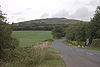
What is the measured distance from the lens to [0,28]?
683 inches

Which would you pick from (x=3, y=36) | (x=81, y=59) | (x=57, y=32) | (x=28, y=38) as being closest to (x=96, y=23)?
(x=28, y=38)

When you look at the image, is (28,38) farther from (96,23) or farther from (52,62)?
(52,62)

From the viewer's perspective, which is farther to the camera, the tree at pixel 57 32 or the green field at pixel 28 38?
the tree at pixel 57 32

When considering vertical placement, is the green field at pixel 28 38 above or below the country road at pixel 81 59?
below

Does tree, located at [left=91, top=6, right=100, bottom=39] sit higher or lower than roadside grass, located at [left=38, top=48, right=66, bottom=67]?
higher

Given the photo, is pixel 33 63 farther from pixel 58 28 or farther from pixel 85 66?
pixel 58 28

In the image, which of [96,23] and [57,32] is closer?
[96,23]

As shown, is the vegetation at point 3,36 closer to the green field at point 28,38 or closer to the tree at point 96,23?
the green field at point 28,38

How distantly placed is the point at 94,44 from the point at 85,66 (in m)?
37.6

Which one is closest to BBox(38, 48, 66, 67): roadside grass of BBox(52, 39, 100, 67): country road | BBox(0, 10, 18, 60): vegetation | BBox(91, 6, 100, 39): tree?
BBox(52, 39, 100, 67): country road

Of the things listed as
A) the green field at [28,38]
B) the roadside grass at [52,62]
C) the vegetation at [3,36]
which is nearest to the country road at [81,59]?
the roadside grass at [52,62]

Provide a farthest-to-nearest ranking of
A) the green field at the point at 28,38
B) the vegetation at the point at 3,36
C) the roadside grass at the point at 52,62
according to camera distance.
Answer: the green field at the point at 28,38 < the roadside grass at the point at 52,62 < the vegetation at the point at 3,36

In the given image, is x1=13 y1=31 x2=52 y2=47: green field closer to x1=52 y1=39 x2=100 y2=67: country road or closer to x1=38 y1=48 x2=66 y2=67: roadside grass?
x1=52 y1=39 x2=100 y2=67: country road

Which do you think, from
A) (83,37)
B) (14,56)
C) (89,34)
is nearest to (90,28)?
(89,34)
